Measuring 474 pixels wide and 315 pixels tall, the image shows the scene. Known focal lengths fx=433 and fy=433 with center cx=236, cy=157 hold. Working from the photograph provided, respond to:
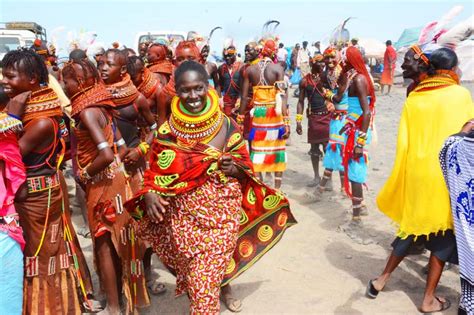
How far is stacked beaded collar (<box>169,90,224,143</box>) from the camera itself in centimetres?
284

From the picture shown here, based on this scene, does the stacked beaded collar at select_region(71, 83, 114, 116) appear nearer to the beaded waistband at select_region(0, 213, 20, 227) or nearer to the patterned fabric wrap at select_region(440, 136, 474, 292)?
the beaded waistband at select_region(0, 213, 20, 227)

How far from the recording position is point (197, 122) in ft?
9.28

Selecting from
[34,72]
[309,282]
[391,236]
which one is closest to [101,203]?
[34,72]

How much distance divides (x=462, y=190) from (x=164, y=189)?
1.97 meters

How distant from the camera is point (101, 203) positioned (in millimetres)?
3217

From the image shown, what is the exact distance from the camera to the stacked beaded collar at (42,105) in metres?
2.68

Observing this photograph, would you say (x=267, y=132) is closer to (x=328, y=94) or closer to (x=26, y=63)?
(x=328, y=94)

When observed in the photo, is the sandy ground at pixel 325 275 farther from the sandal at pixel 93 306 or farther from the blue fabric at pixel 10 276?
the blue fabric at pixel 10 276

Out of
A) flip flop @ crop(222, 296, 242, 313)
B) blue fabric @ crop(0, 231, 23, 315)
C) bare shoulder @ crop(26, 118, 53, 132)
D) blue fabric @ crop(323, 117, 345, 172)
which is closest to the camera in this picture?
blue fabric @ crop(0, 231, 23, 315)

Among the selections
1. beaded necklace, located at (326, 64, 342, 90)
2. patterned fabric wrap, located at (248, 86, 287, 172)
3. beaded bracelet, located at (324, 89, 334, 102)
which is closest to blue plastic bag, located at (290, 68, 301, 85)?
beaded necklace, located at (326, 64, 342, 90)

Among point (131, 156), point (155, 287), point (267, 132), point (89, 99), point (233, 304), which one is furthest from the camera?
point (267, 132)

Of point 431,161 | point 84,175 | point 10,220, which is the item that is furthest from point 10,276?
point 431,161

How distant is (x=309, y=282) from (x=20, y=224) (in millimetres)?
2532

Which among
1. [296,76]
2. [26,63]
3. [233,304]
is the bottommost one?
[296,76]
